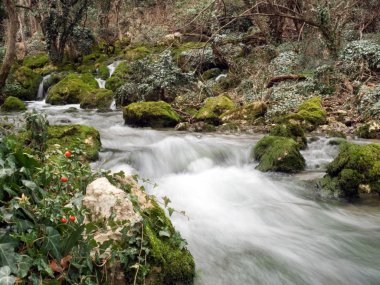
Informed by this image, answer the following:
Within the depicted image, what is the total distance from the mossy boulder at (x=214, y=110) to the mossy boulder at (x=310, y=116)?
2468 millimetres

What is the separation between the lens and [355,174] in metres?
6.05

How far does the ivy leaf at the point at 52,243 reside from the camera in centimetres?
228

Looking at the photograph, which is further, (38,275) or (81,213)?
(81,213)

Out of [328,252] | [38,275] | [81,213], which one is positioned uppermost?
[81,213]

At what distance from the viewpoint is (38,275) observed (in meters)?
2.21

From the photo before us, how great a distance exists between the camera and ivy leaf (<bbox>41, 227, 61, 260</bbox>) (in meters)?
2.28

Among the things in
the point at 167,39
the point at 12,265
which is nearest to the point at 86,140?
the point at 12,265

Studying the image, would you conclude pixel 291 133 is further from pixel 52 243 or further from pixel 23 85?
pixel 23 85

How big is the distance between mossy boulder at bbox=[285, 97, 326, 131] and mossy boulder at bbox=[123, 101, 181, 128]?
380cm

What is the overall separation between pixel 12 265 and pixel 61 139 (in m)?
5.82

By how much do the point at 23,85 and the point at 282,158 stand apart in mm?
16131

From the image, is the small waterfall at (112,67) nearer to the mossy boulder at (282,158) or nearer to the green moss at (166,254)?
the mossy boulder at (282,158)

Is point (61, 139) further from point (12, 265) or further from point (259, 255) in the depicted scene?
point (12, 265)

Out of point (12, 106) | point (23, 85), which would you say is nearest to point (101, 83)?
point (23, 85)
